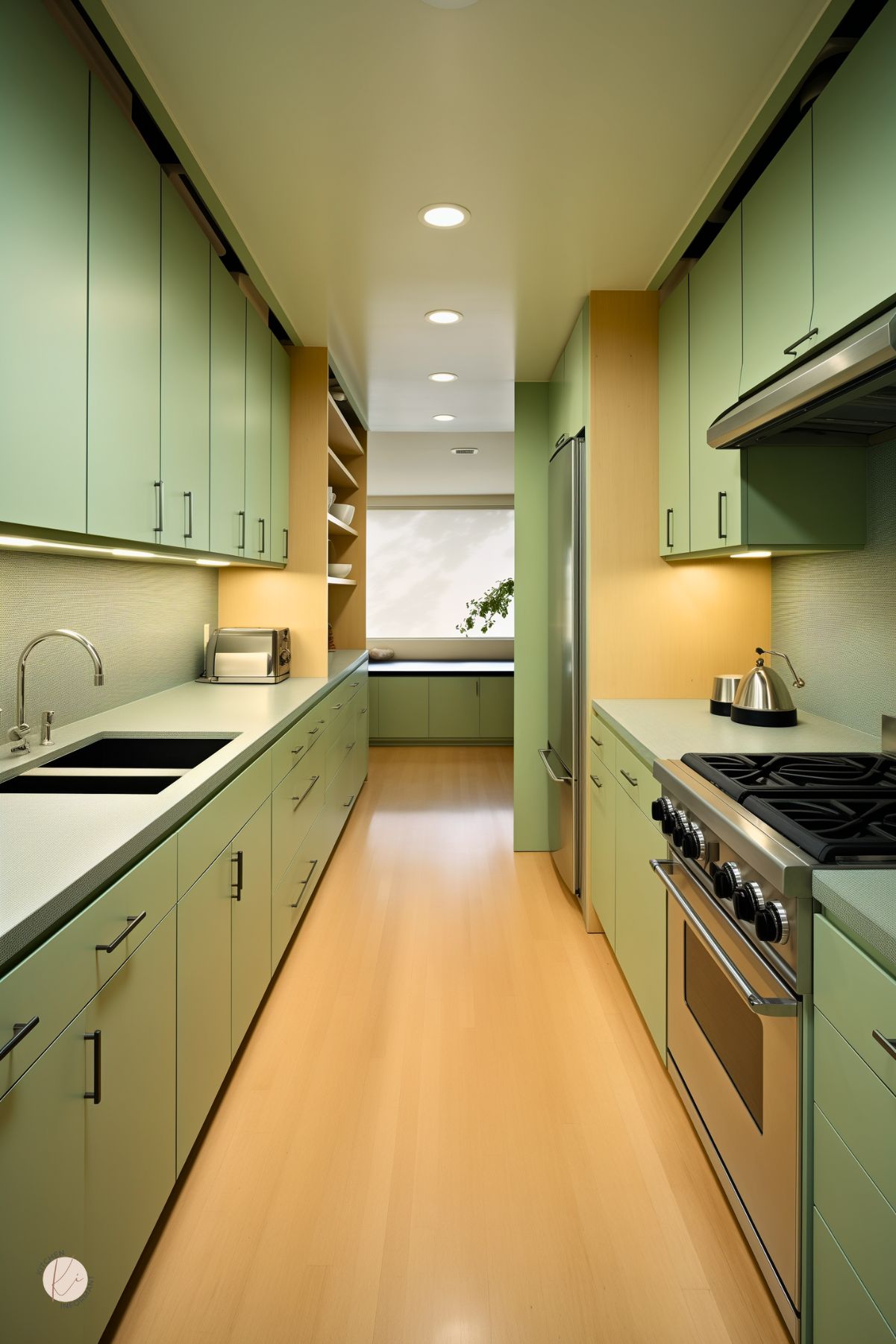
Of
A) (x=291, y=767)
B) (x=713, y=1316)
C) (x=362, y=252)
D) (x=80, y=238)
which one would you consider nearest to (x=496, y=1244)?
(x=713, y=1316)

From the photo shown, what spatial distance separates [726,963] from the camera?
1.46m

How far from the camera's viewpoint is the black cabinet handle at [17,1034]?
95cm

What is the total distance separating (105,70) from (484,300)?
1.62m

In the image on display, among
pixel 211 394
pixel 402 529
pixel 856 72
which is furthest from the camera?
pixel 402 529

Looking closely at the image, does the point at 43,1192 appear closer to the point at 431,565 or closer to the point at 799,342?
the point at 799,342

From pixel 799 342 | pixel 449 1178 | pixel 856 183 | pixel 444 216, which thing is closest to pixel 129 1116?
pixel 449 1178

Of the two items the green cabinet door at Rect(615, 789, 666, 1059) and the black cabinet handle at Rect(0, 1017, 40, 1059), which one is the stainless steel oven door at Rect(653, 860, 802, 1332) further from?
the black cabinet handle at Rect(0, 1017, 40, 1059)

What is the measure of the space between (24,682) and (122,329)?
2.84 feet

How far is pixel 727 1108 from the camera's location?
156 centimetres

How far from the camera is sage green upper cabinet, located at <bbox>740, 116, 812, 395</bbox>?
1770mm

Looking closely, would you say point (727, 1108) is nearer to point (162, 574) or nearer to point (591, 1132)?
Answer: point (591, 1132)

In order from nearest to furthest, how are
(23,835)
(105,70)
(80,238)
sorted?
(23,835) → (80,238) → (105,70)

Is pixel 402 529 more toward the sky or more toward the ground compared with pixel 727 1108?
more toward the sky

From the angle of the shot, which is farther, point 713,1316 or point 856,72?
point 856,72
